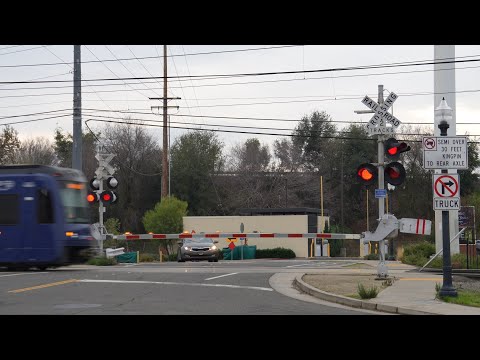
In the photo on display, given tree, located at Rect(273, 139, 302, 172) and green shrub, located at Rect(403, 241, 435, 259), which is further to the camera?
tree, located at Rect(273, 139, 302, 172)

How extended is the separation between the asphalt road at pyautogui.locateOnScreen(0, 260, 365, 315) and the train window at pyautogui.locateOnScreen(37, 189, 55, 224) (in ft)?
6.04

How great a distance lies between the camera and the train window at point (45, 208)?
17.4m

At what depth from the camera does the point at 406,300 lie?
53.9ft

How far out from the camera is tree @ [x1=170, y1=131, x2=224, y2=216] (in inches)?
2687

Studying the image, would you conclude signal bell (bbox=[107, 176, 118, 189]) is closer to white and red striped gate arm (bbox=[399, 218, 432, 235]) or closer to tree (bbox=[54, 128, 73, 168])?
white and red striped gate arm (bbox=[399, 218, 432, 235])

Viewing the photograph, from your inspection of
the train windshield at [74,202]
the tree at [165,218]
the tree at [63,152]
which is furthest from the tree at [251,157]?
the train windshield at [74,202]

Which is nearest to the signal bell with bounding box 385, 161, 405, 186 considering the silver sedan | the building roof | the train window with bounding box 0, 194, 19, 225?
the train window with bounding box 0, 194, 19, 225

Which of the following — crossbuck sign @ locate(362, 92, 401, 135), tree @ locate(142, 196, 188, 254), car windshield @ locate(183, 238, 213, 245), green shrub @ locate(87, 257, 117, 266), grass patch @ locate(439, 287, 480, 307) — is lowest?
green shrub @ locate(87, 257, 117, 266)

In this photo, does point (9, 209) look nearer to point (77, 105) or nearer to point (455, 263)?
point (77, 105)

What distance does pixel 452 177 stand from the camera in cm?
1678
